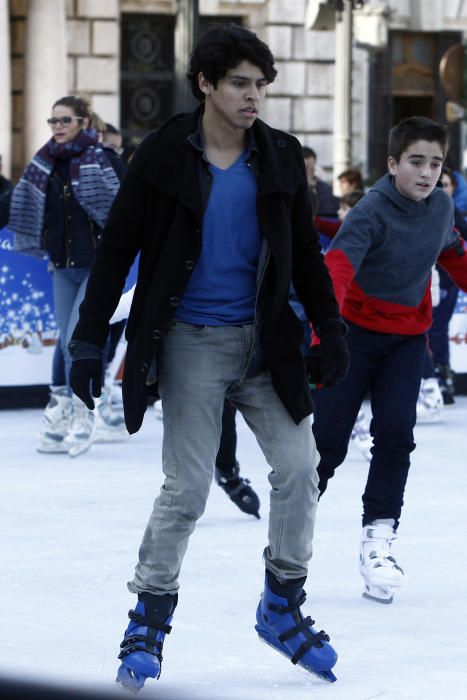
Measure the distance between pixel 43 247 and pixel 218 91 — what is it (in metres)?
4.55

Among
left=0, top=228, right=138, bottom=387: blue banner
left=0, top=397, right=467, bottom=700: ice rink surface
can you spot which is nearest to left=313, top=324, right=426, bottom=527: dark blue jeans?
left=0, top=397, right=467, bottom=700: ice rink surface

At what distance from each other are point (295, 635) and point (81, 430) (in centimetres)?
420

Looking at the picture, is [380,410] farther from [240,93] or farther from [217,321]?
[240,93]

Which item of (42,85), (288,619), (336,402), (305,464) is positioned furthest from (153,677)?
(42,85)

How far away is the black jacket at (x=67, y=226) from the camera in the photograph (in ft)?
25.6

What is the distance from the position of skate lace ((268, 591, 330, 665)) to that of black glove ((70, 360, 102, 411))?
2.26 ft

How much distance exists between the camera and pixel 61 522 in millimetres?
6016

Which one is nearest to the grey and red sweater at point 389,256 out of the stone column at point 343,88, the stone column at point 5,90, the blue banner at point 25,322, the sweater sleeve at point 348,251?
the sweater sleeve at point 348,251

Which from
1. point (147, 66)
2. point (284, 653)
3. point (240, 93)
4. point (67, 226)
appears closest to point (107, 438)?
point (67, 226)

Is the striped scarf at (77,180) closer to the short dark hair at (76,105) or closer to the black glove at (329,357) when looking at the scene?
the short dark hair at (76,105)

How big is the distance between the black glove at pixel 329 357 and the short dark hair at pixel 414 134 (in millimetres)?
966

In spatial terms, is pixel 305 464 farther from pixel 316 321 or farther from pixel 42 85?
pixel 42 85

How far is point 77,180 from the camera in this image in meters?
7.77

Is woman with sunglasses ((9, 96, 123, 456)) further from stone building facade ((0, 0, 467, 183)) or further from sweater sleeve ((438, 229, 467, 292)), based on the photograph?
stone building facade ((0, 0, 467, 183))
